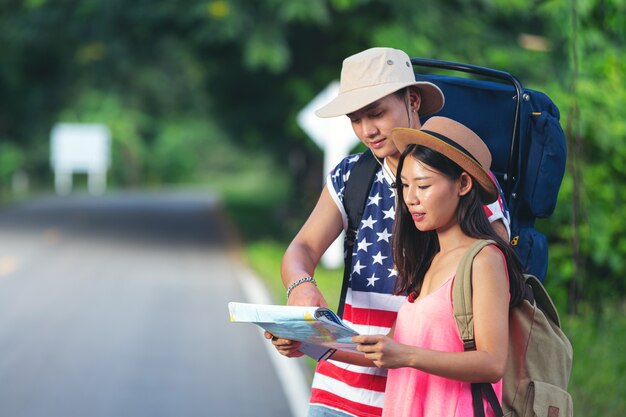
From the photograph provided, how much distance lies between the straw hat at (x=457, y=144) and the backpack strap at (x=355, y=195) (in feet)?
0.94

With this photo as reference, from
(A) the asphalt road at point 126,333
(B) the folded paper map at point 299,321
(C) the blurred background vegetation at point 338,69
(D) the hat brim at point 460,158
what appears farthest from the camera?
(C) the blurred background vegetation at point 338,69

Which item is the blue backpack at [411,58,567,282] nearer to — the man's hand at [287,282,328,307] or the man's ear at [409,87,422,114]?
the man's ear at [409,87,422,114]

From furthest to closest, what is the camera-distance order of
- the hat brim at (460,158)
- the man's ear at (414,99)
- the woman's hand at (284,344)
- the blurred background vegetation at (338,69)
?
the blurred background vegetation at (338,69) → the man's ear at (414,99) → the woman's hand at (284,344) → the hat brim at (460,158)

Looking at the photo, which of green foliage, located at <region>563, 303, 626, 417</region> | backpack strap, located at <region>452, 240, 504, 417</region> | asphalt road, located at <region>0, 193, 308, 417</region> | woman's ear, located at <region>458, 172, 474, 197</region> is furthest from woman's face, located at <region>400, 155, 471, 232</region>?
asphalt road, located at <region>0, 193, 308, 417</region>

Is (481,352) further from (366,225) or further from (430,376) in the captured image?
(366,225)

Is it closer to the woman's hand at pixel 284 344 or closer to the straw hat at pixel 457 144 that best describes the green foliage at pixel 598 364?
the woman's hand at pixel 284 344

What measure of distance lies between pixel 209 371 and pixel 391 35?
682 centimetres

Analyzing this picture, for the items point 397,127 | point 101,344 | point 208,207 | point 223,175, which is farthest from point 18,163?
point 397,127

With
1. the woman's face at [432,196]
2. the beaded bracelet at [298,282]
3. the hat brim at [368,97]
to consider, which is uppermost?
the hat brim at [368,97]

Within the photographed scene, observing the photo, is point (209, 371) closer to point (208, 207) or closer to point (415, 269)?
point (415, 269)

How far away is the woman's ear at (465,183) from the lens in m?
2.77

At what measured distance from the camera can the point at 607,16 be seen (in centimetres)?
648

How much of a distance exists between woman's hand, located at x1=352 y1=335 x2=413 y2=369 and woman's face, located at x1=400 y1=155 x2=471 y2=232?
13.9 inches

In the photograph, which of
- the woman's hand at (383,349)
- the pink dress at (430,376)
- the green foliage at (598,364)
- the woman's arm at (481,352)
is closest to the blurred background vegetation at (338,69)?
the green foliage at (598,364)
